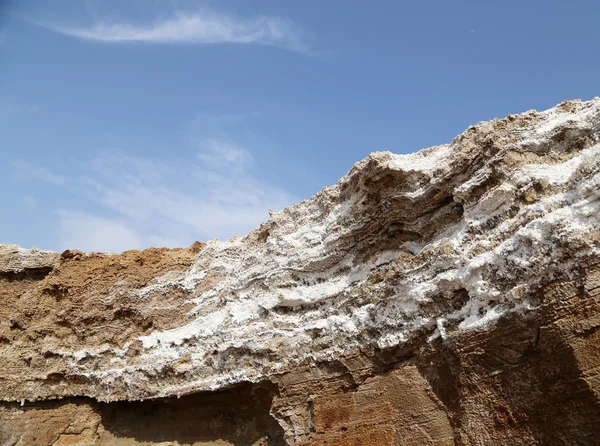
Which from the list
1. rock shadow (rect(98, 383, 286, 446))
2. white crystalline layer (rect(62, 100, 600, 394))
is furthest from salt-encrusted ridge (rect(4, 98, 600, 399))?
rock shadow (rect(98, 383, 286, 446))

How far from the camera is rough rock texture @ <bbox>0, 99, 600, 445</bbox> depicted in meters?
5.09

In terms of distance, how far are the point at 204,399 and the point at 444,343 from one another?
4918mm

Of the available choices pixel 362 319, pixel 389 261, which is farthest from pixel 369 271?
pixel 362 319

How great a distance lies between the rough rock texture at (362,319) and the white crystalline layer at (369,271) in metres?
0.03

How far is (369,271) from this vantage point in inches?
305

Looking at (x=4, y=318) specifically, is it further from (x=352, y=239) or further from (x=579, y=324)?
(x=579, y=324)

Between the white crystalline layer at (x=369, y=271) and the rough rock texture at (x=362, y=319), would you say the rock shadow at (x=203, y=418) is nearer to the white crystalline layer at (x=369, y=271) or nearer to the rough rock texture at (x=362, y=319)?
the rough rock texture at (x=362, y=319)

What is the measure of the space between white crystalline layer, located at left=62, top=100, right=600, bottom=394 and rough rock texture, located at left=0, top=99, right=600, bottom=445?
0.03 meters

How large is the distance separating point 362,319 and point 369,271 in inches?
39.8

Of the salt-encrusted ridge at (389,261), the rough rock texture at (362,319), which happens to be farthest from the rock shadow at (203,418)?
the salt-encrusted ridge at (389,261)

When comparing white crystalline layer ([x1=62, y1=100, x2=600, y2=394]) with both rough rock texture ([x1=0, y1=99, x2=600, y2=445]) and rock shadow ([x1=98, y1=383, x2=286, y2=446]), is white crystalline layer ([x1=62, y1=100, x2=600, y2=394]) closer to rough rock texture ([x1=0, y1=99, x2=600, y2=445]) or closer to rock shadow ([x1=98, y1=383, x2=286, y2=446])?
rough rock texture ([x1=0, y1=99, x2=600, y2=445])

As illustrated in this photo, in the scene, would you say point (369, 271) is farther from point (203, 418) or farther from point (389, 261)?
point (203, 418)

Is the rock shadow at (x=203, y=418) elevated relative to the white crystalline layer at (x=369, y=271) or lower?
lower

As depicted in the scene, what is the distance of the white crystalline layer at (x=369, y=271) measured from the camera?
17.7ft
